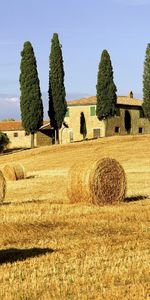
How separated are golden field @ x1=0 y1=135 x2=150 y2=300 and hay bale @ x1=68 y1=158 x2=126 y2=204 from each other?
538mm

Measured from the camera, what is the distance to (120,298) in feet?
28.7

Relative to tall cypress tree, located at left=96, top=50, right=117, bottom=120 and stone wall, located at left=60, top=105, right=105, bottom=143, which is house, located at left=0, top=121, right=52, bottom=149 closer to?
stone wall, located at left=60, top=105, right=105, bottom=143

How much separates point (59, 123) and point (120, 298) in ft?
189

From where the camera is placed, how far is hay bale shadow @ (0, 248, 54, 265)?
1146 cm

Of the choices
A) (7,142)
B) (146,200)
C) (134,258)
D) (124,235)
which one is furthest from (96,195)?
(7,142)

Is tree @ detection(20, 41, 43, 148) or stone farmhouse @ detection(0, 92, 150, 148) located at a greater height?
tree @ detection(20, 41, 43, 148)

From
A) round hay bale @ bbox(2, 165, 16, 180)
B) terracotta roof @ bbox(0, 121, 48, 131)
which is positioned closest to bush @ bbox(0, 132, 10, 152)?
terracotta roof @ bbox(0, 121, 48, 131)

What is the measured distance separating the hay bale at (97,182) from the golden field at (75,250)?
54cm

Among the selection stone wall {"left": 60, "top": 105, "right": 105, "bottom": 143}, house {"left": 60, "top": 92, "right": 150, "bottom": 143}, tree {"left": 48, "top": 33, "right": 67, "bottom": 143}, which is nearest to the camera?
tree {"left": 48, "top": 33, "right": 67, "bottom": 143}

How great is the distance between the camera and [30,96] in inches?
2530

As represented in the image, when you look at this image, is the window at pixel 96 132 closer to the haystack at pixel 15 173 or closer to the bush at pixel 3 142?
the bush at pixel 3 142

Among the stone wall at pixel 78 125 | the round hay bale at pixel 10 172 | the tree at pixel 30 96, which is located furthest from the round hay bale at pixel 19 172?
the stone wall at pixel 78 125

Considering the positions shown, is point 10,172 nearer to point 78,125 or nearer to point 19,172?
point 19,172

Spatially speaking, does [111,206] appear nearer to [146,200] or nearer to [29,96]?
[146,200]
